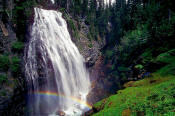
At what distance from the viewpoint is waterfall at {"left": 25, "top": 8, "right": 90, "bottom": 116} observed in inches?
648

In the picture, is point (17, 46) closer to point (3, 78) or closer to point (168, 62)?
point (3, 78)

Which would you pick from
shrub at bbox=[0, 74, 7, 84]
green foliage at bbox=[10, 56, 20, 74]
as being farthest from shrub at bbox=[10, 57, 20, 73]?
shrub at bbox=[0, 74, 7, 84]

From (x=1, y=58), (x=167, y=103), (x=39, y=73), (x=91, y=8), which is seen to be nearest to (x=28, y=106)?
(x=39, y=73)

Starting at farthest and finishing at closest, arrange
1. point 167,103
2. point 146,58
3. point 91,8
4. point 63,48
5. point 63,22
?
point 91,8 < point 63,22 < point 63,48 < point 146,58 < point 167,103

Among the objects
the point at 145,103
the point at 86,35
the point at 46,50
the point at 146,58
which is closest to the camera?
the point at 145,103

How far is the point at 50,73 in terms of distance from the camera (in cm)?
1741

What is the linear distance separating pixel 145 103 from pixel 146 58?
948 centimetres

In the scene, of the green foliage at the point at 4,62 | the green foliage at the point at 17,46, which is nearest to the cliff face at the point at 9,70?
the green foliage at the point at 4,62

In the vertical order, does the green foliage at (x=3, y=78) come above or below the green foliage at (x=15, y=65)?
below

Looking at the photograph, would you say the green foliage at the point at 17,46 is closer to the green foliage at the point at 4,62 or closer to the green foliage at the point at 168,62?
the green foliage at the point at 4,62

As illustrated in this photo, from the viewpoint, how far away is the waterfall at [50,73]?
54.0ft

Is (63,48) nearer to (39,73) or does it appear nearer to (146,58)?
(39,73)

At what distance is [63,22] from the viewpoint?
24359 mm

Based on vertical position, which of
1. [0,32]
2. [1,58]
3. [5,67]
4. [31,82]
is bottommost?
[31,82]
